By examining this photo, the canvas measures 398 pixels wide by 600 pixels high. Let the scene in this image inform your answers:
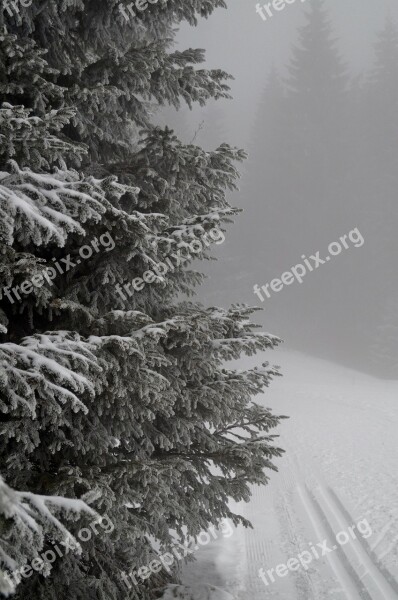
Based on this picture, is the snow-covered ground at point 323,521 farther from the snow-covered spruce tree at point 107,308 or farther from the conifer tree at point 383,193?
the conifer tree at point 383,193

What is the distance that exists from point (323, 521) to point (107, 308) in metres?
5.85

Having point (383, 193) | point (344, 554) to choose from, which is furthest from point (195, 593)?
point (383, 193)

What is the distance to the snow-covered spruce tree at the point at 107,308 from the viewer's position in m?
3.00

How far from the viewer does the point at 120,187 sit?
3.34 m

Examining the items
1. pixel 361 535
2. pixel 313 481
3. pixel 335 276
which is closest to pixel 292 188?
pixel 335 276

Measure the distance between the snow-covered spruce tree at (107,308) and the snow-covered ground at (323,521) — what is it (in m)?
1.63

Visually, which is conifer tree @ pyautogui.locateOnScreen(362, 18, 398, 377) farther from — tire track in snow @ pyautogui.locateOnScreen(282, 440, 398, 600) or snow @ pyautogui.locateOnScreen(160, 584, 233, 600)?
snow @ pyautogui.locateOnScreen(160, 584, 233, 600)

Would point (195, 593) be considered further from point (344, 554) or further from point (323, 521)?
point (323, 521)

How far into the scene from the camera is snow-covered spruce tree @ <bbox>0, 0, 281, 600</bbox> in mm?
2996

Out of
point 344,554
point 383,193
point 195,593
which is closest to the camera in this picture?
point 195,593

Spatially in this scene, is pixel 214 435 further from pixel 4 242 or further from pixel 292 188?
pixel 292 188

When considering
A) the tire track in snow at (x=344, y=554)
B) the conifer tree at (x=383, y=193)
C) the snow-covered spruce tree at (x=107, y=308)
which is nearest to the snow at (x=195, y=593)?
the snow-covered spruce tree at (x=107, y=308)

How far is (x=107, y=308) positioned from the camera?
4156 mm

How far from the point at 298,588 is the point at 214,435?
237cm
